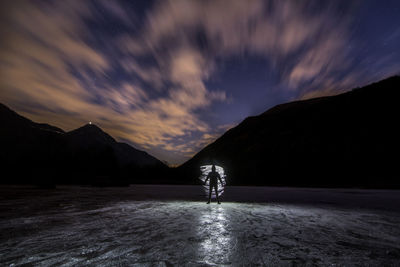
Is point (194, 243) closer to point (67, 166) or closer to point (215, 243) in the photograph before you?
point (215, 243)

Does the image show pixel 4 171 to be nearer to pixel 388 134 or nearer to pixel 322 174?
pixel 322 174

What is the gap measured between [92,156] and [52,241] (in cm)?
5135

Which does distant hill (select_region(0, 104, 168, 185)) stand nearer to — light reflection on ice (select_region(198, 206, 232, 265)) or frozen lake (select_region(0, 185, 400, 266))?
frozen lake (select_region(0, 185, 400, 266))

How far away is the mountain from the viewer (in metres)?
37.6

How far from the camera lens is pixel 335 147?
47719 mm

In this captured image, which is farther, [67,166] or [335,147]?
[335,147]

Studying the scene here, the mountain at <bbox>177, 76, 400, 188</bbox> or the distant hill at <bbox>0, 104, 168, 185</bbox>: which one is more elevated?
the mountain at <bbox>177, 76, 400, 188</bbox>

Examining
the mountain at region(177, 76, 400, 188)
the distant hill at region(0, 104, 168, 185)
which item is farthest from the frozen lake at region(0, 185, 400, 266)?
the mountain at region(177, 76, 400, 188)

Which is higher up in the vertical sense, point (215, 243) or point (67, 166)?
point (67, 166)

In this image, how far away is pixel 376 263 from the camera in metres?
2.00

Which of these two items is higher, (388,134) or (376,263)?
(388,134)

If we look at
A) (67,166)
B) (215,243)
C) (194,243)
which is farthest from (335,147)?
(67,166)

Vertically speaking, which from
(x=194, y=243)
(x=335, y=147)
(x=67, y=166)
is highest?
(x=335, y=147)

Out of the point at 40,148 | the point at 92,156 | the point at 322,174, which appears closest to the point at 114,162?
the point at 92,156
